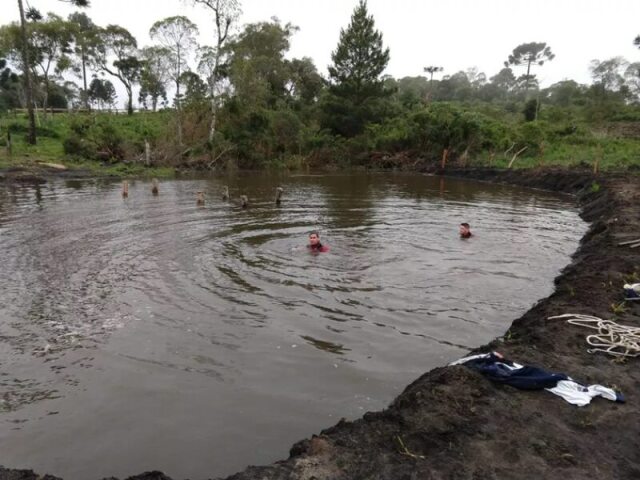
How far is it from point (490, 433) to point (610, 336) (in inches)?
134

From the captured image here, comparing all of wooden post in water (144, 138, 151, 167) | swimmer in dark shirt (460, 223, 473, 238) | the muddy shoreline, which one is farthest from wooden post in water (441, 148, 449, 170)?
the muddy shoreline

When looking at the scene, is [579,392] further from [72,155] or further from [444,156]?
[72,155]

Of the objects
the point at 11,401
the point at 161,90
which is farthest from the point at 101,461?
the point at 161,90

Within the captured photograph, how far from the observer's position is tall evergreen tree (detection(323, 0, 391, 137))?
4825 cm

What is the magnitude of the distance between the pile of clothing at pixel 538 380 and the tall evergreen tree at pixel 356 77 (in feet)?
145

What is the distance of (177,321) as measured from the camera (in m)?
8.75

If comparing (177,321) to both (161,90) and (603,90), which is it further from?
(603,90)

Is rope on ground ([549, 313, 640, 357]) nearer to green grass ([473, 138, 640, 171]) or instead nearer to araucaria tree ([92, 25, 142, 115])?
green grass ([473, 138, 640, 171])

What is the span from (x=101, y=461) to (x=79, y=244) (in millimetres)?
10202

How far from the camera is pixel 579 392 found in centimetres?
552

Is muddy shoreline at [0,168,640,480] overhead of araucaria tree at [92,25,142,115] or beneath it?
beneath

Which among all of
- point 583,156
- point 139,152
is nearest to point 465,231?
point 583,156

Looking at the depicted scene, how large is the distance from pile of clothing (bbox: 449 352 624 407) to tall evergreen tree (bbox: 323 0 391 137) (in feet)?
145

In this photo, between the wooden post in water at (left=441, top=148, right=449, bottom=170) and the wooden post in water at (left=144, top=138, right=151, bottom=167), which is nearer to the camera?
the wooden post in water at (left=144, top=138, right=151, bottom=167)
